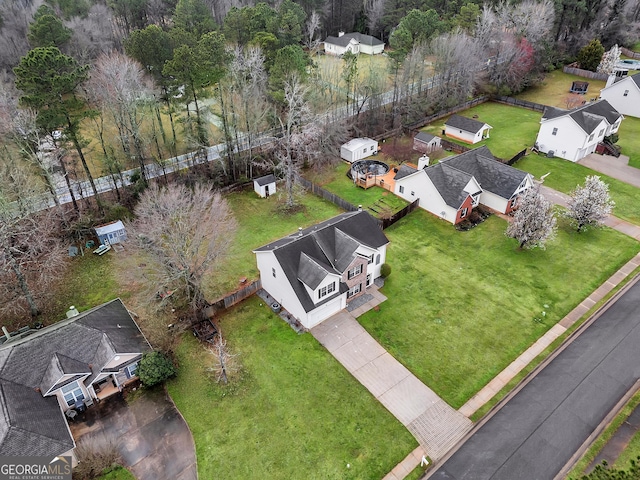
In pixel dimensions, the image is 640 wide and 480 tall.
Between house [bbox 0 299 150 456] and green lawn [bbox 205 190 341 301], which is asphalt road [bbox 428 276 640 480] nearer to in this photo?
house [bbox 0 299 150 456]

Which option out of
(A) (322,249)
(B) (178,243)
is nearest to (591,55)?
(A) (322,249)

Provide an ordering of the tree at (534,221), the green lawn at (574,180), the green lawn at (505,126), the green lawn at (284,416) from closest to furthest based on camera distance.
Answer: the green lawn at (284,416), the tree at (534,221), the green lawn at (574,180), the green lawn at (505,126)

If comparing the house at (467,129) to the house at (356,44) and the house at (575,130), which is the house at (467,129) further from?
the house at (356,44)

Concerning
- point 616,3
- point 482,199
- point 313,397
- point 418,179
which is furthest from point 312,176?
point 616,3

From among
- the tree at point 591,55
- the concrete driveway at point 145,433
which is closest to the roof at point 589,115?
the tree at point 591,55

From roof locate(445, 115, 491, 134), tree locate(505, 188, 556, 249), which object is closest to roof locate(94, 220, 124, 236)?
tree locate(505, 188, 556, 249)

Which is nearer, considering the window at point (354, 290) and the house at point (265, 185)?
the window at point (354, 290)

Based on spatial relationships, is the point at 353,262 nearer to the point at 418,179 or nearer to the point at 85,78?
the point at 418,179
